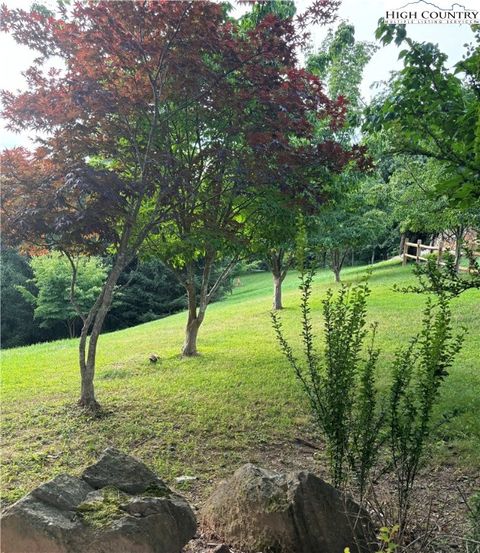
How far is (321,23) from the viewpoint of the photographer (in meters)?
4.31

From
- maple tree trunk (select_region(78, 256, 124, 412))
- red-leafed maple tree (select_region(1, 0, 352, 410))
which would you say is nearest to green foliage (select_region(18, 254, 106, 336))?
maple tree trunk (select_region(78, 256, 124, 412))

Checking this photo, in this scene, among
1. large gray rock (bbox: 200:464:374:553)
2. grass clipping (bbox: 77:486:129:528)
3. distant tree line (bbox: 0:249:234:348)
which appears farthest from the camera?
distant tree line (bbox: 0:249:234:348)

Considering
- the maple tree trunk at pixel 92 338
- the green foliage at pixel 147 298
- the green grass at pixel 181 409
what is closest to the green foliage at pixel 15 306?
the green foliage at pixel 147 298

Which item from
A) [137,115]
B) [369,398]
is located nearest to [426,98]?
[369,398]

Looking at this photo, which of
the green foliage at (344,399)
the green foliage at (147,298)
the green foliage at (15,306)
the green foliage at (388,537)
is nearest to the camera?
the green foliage at (388,537)

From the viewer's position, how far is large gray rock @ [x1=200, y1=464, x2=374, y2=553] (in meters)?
2.19

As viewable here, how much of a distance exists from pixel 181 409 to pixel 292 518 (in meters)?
2.78

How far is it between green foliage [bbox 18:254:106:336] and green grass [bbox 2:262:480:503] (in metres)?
7.69

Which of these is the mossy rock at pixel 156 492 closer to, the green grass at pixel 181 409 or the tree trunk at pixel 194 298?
the green grass at pixel 181 409

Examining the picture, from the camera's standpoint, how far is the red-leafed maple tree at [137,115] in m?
3.86

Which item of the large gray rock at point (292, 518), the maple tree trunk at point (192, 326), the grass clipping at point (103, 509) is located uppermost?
the maple tree trunk at point (192, 326)

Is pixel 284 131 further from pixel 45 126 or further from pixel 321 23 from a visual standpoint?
pixel 45 126

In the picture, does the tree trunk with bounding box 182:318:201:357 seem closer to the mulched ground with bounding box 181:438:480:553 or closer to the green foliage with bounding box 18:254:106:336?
the mulched ground with bounding box 181:438:480:553

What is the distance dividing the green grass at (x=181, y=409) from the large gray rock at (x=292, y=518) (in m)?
0.87
